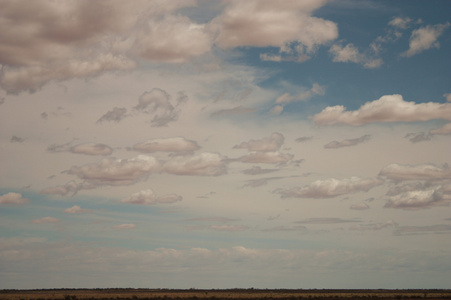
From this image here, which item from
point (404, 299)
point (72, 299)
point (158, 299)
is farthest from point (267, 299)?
point (72, 299)

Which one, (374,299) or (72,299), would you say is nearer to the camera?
(72,299)

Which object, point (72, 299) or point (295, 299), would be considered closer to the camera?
point (72, 299)

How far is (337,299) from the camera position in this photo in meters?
144

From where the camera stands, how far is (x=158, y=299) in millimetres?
143000

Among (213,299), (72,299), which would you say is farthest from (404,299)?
(72,299)

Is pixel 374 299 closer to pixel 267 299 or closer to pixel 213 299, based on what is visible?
pixel 267 299

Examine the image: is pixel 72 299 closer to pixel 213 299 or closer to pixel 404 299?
pixel 213 299

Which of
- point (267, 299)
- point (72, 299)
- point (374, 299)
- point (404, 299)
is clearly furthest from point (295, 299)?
point (72, 299)

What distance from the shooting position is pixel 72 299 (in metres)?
130

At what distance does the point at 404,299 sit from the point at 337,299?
18.1 metres

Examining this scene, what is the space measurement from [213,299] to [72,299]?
31.9m

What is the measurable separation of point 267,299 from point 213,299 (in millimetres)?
14252

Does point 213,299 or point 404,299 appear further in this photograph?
point 404,299

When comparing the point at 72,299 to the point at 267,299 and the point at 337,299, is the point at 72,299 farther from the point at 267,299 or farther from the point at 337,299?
the point at 337,299
